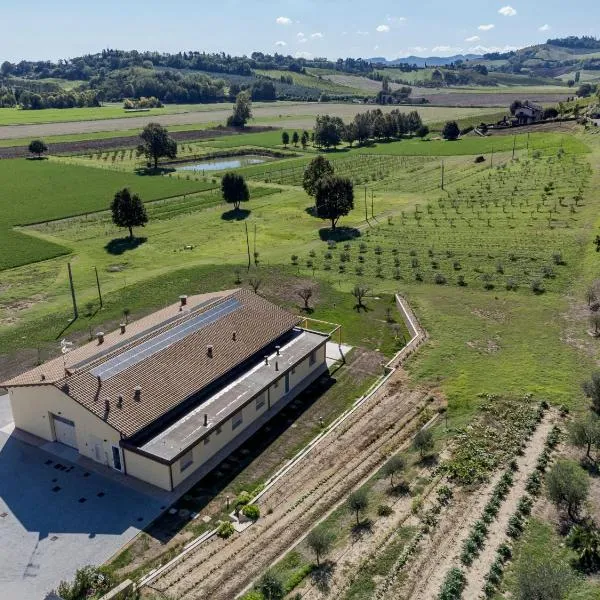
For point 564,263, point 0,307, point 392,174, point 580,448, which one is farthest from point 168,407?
point 392,174

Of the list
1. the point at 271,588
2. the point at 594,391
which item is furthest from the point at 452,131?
the point at 271,588

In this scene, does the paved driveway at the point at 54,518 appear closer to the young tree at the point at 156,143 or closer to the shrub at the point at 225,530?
the shrub at the point at 225,530

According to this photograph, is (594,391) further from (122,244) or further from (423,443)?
(122,244)

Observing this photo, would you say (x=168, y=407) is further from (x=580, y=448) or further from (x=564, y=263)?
(x=564, y=263)

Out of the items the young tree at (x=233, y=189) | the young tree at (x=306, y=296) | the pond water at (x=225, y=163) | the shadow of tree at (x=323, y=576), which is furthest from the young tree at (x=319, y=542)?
the pond water at (x=225, y=163)

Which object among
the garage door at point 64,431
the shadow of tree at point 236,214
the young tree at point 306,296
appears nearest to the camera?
the garage door at point 64,431

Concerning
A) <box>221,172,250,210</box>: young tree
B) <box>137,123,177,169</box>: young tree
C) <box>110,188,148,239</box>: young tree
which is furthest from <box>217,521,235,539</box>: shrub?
<box>137,123,177,169</box>: young tree
